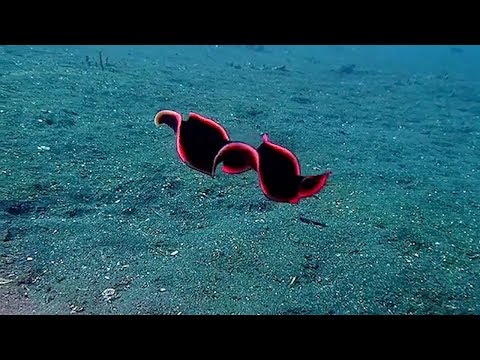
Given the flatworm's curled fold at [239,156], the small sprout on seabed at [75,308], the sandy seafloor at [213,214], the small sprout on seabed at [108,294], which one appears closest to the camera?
the flatworm's curled fold at [239,156]

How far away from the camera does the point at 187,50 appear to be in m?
16.3

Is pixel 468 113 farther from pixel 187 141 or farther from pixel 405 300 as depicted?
pixel 187 141

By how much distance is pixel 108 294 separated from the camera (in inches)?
116

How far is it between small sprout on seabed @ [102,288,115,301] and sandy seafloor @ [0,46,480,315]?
1cm

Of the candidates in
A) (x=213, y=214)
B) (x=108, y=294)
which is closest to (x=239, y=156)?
(x=108, y=294)

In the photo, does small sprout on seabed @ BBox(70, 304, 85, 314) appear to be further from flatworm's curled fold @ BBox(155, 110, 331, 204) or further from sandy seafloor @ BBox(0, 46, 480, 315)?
flatworm's curled fold @ BBox(155, 110, 331, 204)

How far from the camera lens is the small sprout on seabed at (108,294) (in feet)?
9.53

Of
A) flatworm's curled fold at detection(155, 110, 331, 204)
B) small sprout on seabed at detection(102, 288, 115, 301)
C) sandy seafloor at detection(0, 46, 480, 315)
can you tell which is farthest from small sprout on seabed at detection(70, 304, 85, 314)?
flatworm's curled fold at detection(155, 110, 331, 204)

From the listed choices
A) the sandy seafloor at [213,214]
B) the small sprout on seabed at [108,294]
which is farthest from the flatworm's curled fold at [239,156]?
the small sprout on seabed at [108,294]

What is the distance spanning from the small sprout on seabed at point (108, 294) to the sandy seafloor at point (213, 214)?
0.01m

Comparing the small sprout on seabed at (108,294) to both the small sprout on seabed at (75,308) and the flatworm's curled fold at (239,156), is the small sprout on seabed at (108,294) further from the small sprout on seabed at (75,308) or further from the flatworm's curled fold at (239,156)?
the flatworm's curled fold at (239,156)

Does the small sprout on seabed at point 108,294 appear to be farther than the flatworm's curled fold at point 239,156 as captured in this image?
Yes

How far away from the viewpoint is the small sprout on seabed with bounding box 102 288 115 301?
2.90 m

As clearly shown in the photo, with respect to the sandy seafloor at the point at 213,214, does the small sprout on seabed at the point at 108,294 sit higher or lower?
lower
